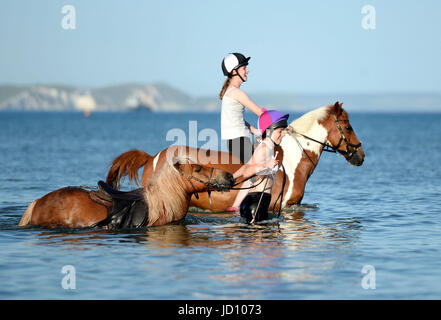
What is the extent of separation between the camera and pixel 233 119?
11109mm

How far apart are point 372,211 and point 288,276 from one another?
668cm

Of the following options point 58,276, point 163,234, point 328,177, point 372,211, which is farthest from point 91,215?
point 328,177

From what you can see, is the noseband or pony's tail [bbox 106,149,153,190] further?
Result: the noseband

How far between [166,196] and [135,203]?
0.52 meters

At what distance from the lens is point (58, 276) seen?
8.16 metres

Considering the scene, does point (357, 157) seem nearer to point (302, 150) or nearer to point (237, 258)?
point (302, 150)

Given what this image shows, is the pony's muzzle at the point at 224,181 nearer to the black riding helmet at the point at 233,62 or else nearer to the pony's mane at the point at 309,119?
the black riding helmet at the point at 233,62

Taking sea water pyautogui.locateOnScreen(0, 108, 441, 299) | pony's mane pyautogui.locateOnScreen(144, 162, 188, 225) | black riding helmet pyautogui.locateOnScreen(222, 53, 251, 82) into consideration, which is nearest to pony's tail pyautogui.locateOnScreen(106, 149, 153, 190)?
sea water pyautogui.locateOnScreen(0, 108, 441, 299)

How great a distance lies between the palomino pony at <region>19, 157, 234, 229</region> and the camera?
10055 millimetres

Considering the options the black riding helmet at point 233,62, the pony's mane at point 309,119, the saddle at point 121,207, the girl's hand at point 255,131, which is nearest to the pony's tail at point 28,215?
the saddle at point 121,207

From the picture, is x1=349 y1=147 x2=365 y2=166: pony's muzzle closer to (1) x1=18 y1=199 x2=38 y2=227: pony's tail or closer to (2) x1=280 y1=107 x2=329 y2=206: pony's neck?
(2) x1=280 y1=107 x2=329 y2=206: pony's neck

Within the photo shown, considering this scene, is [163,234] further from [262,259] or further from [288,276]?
[288,276]

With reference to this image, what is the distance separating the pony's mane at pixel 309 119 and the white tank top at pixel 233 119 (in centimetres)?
193

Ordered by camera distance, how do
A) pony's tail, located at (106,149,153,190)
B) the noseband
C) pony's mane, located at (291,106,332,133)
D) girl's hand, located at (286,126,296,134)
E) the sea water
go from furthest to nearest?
1. the noseband
2. pony's mane, located at (291,106,332,133)
3. pony's tail, located at (106,149,153,190)
4. girl's hand, located at (286,126,296,134)
5. the sea water
